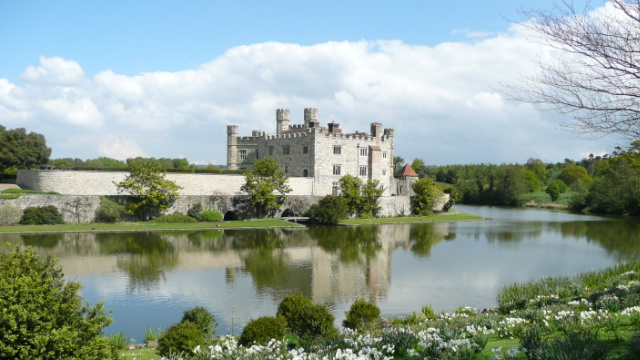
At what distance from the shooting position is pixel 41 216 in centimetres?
3241

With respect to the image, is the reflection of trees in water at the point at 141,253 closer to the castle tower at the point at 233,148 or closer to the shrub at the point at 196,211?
the shrub at the point at 196,211

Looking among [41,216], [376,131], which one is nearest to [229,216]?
[41,216]

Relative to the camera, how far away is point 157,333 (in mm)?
11953

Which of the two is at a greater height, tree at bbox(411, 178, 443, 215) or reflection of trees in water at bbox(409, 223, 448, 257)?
tree at bbox(411, 178, 443, 215)

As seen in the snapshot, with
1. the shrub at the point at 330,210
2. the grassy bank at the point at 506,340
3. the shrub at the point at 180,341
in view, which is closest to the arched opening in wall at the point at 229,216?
the shrub at the point at 330,210

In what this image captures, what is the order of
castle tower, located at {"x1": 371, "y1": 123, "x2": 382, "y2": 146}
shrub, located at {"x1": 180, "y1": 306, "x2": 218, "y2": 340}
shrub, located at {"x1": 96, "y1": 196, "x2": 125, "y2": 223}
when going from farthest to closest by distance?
castle tower, located at {"x1": 371, "y1": 123, "x2": 382, "y2": 146}
shrub, located at {"x1": 96, "y1": 196, "x2": 125, "y2": 223}
shrub, located at {"x1": 180, "y1": 306, "x2": 218, "y2": 340}

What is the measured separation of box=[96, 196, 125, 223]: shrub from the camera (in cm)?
3497

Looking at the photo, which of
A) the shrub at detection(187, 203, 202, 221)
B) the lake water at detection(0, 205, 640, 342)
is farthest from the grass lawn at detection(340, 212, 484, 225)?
the shrub at detection(187, 203, 202, 221)

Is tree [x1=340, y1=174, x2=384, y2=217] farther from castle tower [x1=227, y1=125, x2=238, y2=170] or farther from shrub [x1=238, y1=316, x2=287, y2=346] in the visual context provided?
shrub [x1=238, y1=316, x2=287, y2=346]

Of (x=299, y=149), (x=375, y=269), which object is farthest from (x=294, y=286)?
(x=299, y=149)

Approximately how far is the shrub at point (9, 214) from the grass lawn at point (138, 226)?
1207mm

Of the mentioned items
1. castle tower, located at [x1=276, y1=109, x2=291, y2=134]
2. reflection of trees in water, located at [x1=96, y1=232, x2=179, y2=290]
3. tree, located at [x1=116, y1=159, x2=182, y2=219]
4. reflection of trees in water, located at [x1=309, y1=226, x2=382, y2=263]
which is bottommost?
reflection of trees in water, located at [x1=309, y1=226, x2=382, y2=263]

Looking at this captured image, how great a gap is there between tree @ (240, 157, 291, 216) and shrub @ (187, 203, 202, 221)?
455 centimetres

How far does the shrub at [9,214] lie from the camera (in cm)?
3133
